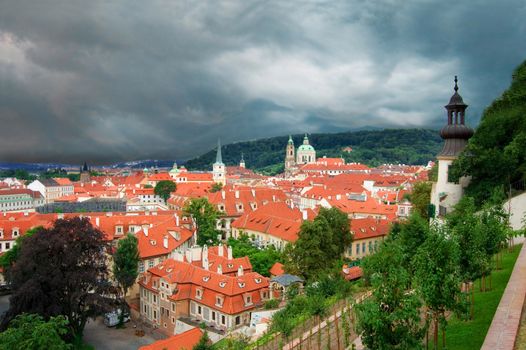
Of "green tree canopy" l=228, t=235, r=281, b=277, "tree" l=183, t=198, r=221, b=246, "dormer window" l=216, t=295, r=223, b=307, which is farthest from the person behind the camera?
"tree" l=183, t=198, r=221, b=246

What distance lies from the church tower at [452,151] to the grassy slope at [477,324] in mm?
16094

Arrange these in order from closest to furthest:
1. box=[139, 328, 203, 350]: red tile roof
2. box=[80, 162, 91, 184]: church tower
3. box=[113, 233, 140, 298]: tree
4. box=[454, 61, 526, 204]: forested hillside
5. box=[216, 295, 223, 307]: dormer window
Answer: box=[139, 328, 203, 350]: red tile roof
box=[216, 295, 223, 307]: dormer window
box=[454, 61, 526, 204]: forested hillside
box=[113, 233, 140, 298]: tree
box=[80, 162, 91, 184]: church tower

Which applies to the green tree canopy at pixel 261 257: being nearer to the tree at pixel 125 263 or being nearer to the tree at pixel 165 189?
the tree at pixel 125 263

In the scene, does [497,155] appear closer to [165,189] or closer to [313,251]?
[313,251]

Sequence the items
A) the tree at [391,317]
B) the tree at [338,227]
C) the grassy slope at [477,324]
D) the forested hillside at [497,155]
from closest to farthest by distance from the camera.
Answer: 1. the tree at [391,317]
2. the grassy slope at [477,324]
3. the forested hillside at [497,155]
4. the tree at [338,227]

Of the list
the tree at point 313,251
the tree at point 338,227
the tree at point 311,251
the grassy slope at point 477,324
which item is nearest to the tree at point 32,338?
the grassy slope at point 477,324

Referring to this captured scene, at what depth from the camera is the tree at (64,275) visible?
29578mm

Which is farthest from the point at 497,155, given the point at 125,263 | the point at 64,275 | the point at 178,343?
the point at 64,275

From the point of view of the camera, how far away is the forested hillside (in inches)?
1218

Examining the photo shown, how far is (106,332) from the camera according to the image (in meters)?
35.6

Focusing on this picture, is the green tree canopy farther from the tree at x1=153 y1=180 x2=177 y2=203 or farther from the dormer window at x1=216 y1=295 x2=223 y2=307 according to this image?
the tree at x1=153 y1=180 x2=177 y2=203

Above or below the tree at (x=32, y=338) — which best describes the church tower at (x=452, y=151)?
above

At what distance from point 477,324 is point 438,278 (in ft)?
15.6

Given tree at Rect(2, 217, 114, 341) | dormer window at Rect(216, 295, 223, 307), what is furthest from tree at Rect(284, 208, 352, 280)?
tree at Rect(2, 217, 114, 341)
